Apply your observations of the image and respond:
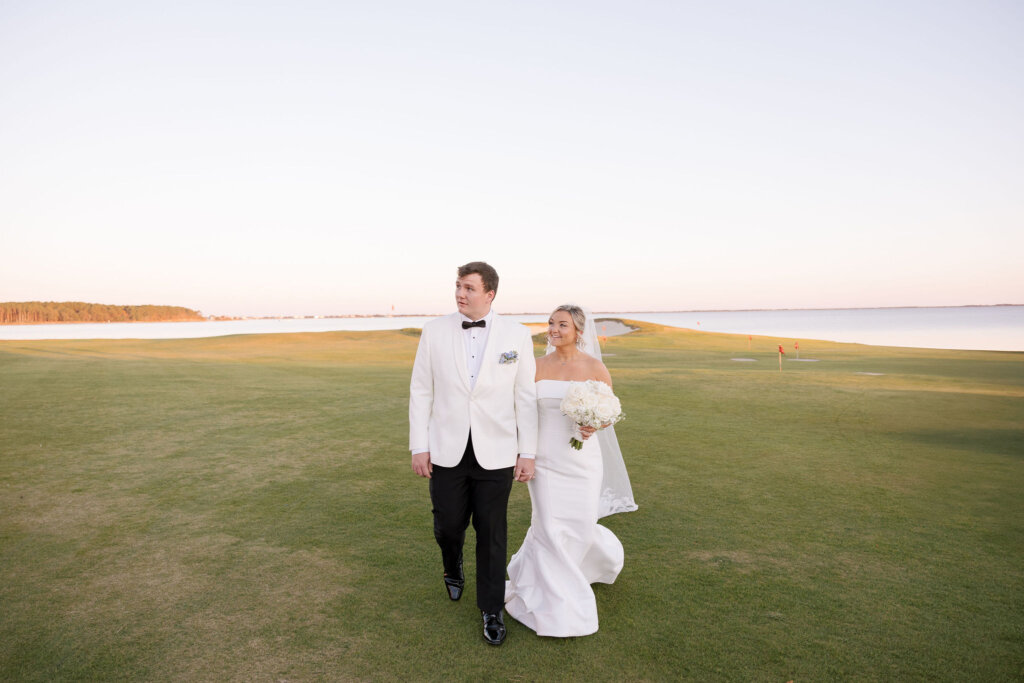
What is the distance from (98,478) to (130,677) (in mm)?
5315

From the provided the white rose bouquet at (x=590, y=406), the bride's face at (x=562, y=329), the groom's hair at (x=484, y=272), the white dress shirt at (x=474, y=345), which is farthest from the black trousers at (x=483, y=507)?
the bride's face at (x=562, y=329)

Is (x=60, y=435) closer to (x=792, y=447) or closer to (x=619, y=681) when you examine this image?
(x=619, y=681)

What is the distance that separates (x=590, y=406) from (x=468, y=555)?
2.13 metres

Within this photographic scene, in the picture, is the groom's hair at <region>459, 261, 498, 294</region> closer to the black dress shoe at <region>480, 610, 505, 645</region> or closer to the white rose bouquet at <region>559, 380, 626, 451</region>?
the white rose bouquet at <region>559, 380, 626, 451</region>

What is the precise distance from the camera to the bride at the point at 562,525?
14.0ft

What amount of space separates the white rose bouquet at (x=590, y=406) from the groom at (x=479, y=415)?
381mm

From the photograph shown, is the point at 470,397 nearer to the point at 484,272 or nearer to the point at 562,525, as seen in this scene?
the point at 484,272

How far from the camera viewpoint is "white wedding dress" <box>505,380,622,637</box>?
14.6 feet

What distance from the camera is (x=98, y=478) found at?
7863 millimetres

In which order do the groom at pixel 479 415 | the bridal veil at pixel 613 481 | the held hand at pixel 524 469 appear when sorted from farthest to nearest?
the bridal veil at pixel 613 481 < the held hand at pixel 524 469 < the groom at pixel 479 415

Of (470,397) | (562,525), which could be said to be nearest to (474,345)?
(470,397)

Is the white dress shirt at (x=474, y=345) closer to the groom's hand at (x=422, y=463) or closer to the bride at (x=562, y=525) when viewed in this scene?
the groom's hand at (x=422, y=463)

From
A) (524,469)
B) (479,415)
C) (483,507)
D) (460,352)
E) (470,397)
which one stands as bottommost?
(483,507)

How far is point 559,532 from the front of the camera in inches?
185
